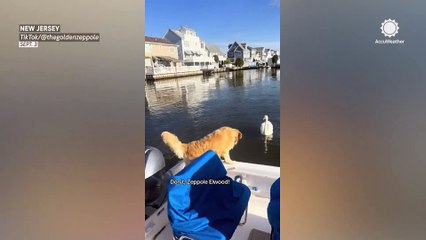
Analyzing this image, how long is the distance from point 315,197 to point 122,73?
0.94 metres

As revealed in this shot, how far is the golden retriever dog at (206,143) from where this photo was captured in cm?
142

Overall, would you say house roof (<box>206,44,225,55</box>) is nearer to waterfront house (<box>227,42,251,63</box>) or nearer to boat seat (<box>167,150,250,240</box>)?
waterfront house (<box>227,42,251,63</box>)

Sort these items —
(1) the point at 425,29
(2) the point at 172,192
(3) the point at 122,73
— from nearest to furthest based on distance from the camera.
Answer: (1) the point at 425,29
(3) the point at 122,73
(2) the point at 172,192

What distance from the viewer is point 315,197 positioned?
93 cm

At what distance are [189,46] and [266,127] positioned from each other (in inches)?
25.8

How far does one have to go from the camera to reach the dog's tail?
1.42 metres

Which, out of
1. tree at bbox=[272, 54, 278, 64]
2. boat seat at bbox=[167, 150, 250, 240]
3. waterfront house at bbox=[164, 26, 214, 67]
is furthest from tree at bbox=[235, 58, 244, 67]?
boat seat at bbox=[167, 150, 250, 240]

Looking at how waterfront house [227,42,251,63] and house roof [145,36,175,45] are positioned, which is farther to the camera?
waterfront house [227,42,251,63]

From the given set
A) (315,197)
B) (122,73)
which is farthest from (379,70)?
(122,73)

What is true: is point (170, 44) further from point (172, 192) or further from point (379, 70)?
point (379, 70)

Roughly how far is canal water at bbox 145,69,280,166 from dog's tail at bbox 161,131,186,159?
0.03 m

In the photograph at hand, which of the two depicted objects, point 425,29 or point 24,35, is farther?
point 24,35

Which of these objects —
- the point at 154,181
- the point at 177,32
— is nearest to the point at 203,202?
the point at 154,181

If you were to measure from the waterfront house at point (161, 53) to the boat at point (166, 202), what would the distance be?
0.57 meters
